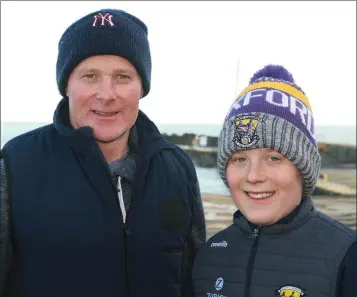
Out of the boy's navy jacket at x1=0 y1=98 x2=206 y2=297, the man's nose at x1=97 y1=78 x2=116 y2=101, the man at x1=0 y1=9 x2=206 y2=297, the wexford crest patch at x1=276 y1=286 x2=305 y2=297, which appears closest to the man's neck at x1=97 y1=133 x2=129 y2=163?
the man at x1=0 y1=9 x2=206 y2=297

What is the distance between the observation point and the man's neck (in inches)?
108

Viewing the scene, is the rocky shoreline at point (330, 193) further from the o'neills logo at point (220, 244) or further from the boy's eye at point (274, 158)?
the boy's eye at point (274, 158)

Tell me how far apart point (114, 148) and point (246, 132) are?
820 mm

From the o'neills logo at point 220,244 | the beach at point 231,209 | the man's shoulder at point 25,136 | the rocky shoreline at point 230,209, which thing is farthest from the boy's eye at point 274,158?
the rocky shoreline at point 230,209

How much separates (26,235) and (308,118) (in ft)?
4.93

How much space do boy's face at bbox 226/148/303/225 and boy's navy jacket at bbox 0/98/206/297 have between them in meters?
0.56

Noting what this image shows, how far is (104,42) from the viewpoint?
2.63 m

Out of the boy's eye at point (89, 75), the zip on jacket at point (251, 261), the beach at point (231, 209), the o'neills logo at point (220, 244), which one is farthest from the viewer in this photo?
the beach at point (231, 209)

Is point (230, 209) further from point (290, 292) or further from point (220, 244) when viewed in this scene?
point (290, 292)

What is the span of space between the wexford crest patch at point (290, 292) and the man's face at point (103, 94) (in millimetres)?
1174

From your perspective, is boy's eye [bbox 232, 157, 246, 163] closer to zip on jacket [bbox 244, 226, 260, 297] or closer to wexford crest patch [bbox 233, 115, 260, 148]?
wexford crest patch [bbox 233, 115, 260, 148]

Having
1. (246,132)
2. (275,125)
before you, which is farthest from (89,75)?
(275,125)

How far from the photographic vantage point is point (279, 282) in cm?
225

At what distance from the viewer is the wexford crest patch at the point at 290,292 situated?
219 cm
